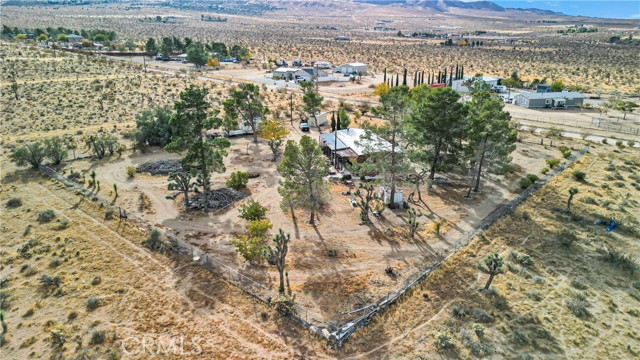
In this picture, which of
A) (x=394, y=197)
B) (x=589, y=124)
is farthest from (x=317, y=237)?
(x=589, y=124)

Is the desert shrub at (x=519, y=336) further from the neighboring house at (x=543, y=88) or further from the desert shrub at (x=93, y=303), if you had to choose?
the neighboring house at (x=543, y=88)

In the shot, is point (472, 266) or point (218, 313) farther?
point (472, 266)

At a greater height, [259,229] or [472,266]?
[259,229]

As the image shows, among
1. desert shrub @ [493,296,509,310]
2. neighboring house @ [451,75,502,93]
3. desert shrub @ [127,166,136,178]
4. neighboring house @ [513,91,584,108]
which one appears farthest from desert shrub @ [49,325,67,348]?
neighboring house @ [451,75,502,93]

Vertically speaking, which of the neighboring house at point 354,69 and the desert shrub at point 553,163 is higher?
the neighboring house at point 354,69

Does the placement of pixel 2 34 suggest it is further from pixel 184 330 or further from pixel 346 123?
pixel 184 330

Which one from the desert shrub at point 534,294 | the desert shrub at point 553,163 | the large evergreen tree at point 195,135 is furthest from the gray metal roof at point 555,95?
the large evergreen tree at point 195,135

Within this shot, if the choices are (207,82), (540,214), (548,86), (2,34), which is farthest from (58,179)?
(2,34)
